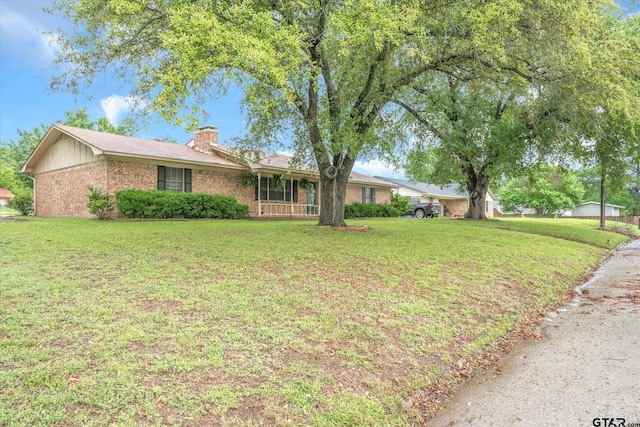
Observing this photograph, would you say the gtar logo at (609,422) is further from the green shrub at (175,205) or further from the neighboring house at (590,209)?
the neighboring house at (590,209)

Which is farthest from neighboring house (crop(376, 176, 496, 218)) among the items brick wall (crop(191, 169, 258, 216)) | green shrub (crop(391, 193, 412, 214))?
brick wall (crop(191, 169, 258, 216))

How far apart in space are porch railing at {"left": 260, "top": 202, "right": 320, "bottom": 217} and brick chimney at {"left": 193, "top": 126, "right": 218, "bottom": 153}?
446 cm

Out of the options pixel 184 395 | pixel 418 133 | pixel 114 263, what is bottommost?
pixel 184 395

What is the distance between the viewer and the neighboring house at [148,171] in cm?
1711

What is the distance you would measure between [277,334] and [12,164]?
52.7 m

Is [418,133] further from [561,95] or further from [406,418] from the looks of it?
[406,418]

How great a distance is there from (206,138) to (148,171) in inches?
217

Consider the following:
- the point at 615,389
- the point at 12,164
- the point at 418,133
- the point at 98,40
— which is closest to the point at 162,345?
the point at 615,389

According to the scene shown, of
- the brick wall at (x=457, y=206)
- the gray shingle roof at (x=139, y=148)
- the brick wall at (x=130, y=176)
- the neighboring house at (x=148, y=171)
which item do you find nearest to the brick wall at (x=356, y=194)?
the neighboring house at (x=148, y=171)

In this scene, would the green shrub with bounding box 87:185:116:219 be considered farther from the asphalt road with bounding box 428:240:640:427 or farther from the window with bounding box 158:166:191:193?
the asphalt road with bounding box 428:240:640:427

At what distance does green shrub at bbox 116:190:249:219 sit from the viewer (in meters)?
15.9

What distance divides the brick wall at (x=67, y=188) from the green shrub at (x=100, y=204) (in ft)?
2.39

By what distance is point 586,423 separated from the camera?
328cm

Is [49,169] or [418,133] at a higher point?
[418,133]
